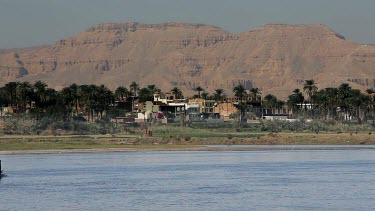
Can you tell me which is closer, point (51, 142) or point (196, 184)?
point (196, 184)

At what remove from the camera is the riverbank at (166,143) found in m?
112

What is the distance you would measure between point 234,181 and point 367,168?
16.8 m

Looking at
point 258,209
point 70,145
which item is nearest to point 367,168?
point 258,209

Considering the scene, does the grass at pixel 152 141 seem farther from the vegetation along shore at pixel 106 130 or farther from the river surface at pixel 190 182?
the river surface at pixel 190 182

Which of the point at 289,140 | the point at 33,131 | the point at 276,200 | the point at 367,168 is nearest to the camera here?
the point at 276,200

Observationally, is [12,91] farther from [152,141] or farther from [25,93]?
[152,141]

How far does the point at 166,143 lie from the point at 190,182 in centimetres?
6070

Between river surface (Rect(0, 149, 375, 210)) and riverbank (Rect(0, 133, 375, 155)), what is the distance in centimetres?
1002

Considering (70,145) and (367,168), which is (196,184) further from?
(70,145)

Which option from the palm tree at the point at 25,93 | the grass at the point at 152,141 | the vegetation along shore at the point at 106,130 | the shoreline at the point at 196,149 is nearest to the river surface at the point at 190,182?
the shoreline at the point at 196,149

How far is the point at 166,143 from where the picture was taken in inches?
4995

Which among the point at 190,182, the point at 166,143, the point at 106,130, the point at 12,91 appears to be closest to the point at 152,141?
the point at 166,143

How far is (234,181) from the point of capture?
6675 cm

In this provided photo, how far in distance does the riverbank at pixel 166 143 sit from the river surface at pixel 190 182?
10023 mm
